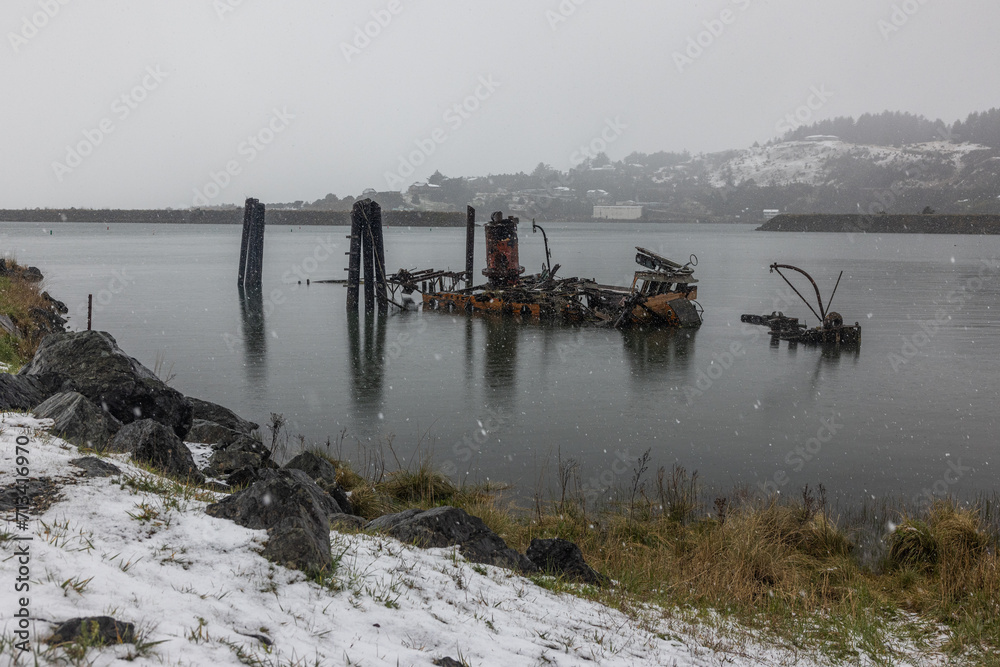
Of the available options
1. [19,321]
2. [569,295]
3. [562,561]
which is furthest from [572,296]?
[562,561]

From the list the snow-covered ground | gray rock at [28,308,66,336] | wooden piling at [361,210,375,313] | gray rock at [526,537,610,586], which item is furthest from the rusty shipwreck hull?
the snow-covered ground

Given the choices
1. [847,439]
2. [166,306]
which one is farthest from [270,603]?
[166,306]

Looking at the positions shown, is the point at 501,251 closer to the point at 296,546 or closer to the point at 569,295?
the point at 569,295

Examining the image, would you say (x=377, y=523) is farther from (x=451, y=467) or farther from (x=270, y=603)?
(x=451, y=467)

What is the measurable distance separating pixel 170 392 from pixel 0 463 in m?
4.10

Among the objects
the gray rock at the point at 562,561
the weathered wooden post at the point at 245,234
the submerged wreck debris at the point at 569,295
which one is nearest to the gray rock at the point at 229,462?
the gray rock at the point at 562,561

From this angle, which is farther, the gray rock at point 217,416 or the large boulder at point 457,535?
the gray rock at point 217,416

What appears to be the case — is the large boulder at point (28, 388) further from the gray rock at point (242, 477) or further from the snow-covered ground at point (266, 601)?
the gray rock at point (242, 477)

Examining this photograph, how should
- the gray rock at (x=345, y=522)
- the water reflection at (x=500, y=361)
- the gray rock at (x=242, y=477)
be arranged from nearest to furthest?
1. the gray rock at (x=345, y=522)
2. the gray rock at (x=242, y=477)
3. the water reflection at (x=500, y=361)

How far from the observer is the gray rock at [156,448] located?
5727 millimetres

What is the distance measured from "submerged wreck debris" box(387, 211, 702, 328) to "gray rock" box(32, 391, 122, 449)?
19.1 metres

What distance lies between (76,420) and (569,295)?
68.6ft

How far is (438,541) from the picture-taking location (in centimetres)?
525

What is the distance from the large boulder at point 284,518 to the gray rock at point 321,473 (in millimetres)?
2387
